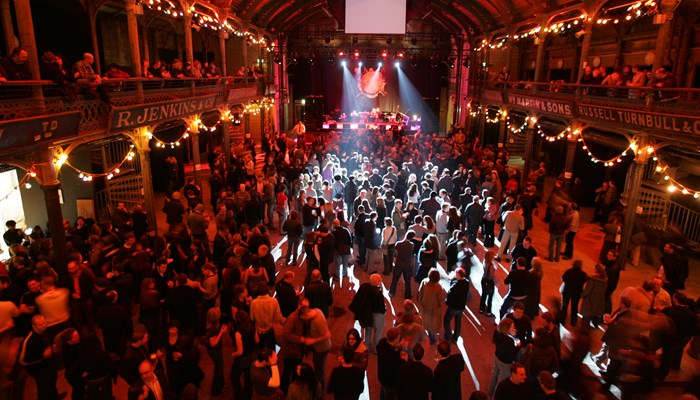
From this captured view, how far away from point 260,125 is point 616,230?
798 inches

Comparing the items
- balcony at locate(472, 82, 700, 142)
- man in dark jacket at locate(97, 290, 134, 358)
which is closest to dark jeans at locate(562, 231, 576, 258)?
balcony at locate(472, 82, 700, 142)

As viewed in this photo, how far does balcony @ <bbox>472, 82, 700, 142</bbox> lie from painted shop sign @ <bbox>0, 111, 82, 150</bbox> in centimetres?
1100

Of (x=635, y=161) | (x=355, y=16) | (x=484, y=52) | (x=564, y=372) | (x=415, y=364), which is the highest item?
(x=355, y=16)

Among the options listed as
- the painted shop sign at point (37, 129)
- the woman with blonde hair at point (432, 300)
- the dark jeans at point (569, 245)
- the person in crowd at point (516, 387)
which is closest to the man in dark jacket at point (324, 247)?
the woman with blonde hair at point (432, 300)

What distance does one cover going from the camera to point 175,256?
8.30 metres

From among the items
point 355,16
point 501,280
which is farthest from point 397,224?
point 355,16

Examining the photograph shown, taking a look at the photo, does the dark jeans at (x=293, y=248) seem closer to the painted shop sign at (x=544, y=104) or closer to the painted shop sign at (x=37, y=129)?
the painted shop sign at (x=37, y=129)

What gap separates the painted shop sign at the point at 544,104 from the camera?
13.6m

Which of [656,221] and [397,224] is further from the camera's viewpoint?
[656,221]

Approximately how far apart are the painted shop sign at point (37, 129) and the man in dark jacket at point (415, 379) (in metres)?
6.15

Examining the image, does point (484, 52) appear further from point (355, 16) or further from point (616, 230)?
point (616, 230)

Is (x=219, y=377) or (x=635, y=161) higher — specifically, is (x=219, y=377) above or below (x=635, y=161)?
below

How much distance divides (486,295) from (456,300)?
1506 millimetres

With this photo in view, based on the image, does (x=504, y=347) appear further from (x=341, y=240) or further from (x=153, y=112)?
(x=153, y=112)
